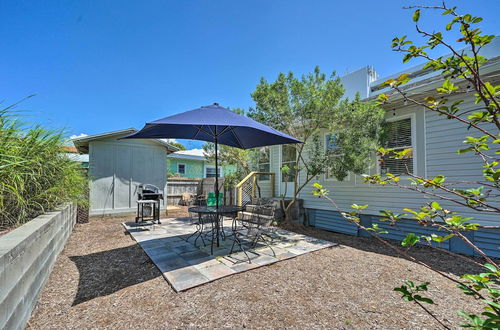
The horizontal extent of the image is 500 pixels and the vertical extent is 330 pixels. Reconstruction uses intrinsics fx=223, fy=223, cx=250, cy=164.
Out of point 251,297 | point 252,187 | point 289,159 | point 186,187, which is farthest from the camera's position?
point 186,187

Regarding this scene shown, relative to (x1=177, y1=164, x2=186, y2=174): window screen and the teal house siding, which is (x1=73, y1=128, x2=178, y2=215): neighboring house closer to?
the teal house siding

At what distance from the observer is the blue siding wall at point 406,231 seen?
4613mm

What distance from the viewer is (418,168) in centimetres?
546

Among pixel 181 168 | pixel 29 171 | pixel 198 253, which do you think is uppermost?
pixel 181 168

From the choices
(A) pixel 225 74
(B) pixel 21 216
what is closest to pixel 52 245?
(B) pixel 21 216

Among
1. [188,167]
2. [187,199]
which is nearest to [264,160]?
[187,199]

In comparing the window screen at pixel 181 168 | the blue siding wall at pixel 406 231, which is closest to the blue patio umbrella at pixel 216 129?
the blue siding wall at pixel 406 231

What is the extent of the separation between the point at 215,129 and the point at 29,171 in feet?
9.73

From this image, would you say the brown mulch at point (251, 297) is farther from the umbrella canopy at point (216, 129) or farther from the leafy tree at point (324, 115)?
the leafy tree at point (324, 115)

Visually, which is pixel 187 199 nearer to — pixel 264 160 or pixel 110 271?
pixel 264 160

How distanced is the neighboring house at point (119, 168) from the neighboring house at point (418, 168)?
19.4ft

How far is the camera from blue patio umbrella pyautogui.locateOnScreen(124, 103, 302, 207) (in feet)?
10.9

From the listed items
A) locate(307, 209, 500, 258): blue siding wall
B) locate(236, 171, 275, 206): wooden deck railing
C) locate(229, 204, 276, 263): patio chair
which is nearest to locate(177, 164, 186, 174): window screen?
locate(236, 171, 275, 206): wooden deck railing

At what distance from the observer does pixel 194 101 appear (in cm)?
1752
